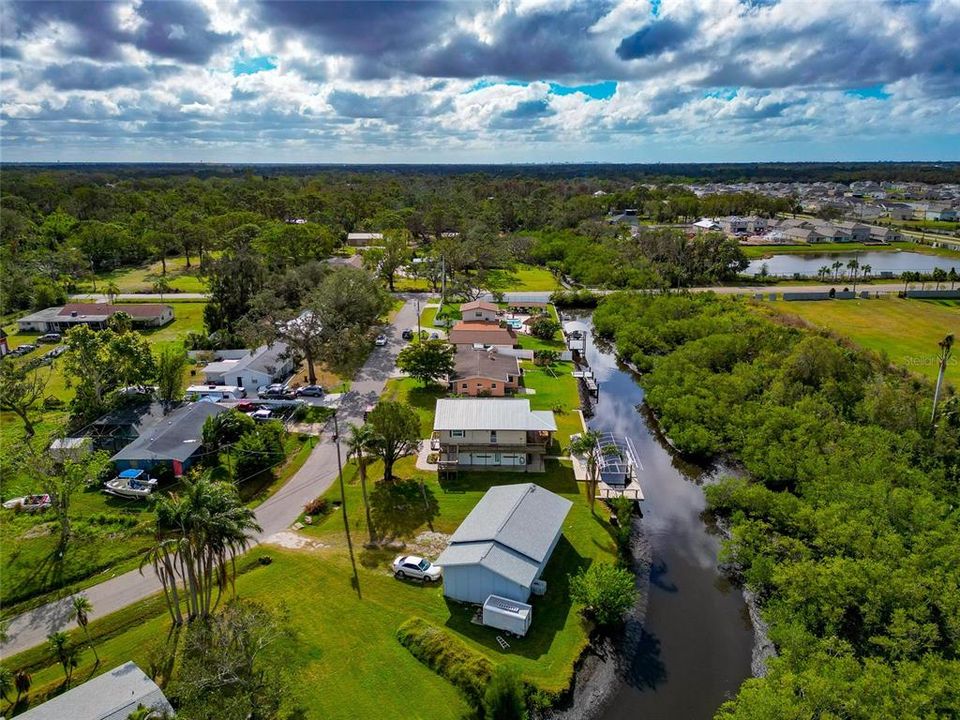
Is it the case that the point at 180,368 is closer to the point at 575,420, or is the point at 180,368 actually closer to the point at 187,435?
the point at 187,435


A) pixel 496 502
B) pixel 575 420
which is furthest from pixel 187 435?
pixel 575 420

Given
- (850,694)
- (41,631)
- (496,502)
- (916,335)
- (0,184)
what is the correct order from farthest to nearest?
(0,184), (916,335), (496,502), (41,631), (850,694)

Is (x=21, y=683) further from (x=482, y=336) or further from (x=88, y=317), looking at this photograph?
(x=88, y=317)

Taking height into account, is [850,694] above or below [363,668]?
above

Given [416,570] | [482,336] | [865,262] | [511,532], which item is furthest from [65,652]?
[865,262]

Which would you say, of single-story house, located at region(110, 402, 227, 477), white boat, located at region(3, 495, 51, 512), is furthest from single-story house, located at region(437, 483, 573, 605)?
white boat, located at region(3, 495, 51, 512)

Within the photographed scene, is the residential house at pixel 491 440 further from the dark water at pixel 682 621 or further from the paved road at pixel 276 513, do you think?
the dark water at pixel 682 621

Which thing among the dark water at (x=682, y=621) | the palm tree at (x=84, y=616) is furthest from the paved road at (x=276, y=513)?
the dark water at (x=682, y=621)
